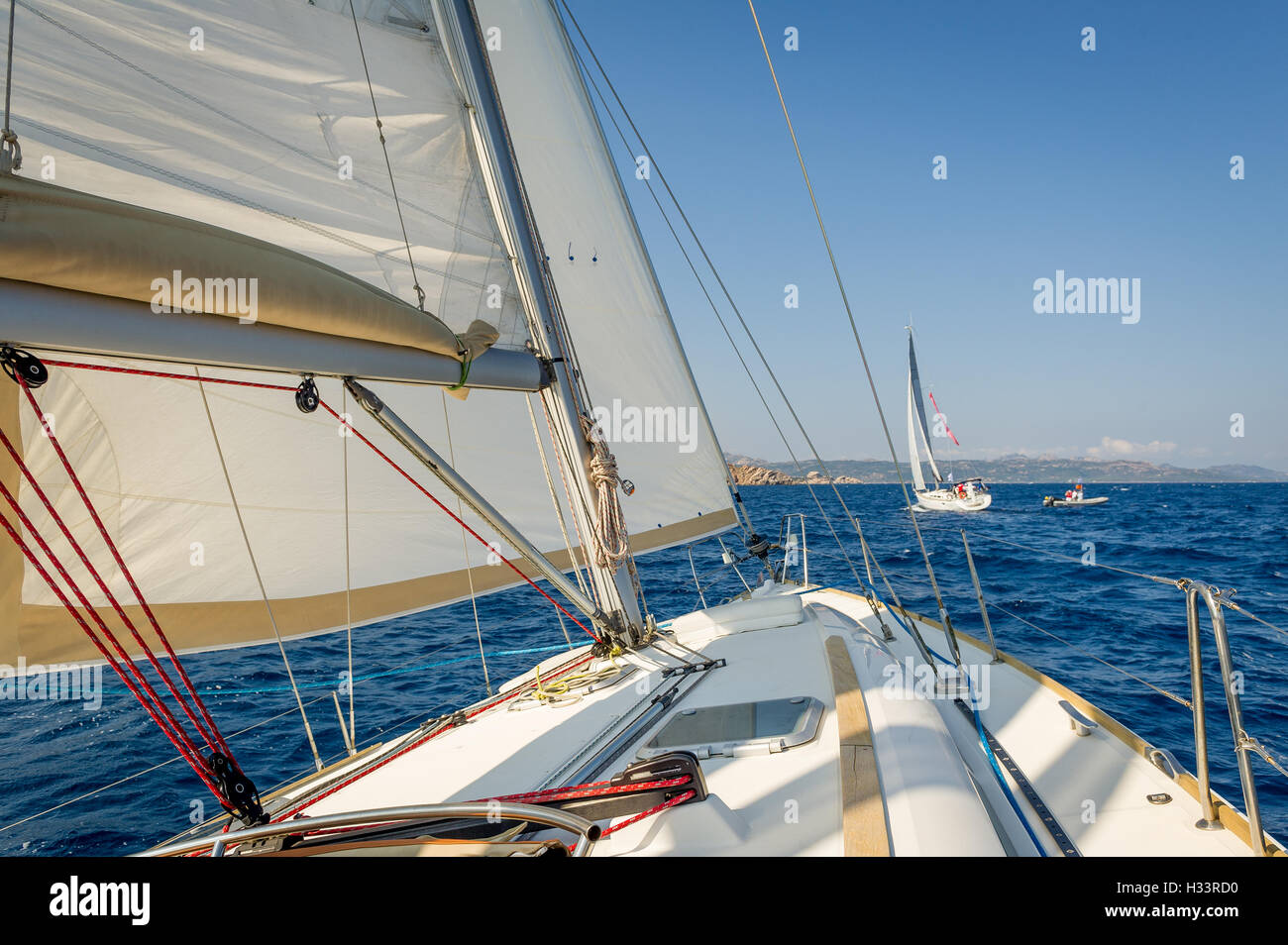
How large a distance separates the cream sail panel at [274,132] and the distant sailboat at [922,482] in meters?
33.7

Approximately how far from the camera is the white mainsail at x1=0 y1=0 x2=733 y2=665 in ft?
8.79

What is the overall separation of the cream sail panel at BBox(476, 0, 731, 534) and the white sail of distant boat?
3cm

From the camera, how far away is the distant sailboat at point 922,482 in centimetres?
3469

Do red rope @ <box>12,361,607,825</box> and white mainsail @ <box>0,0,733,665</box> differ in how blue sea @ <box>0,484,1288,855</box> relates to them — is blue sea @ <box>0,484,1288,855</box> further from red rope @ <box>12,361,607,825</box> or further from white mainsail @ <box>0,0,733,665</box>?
white mainsail @ <box>0,0,733,665</box>

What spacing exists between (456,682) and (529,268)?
502 cm

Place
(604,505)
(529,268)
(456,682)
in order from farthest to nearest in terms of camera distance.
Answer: (456,682) < (529,268) < (604,505)

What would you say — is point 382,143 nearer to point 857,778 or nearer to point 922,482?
point 857,778

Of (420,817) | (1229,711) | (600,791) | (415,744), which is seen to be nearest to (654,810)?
(600,791)

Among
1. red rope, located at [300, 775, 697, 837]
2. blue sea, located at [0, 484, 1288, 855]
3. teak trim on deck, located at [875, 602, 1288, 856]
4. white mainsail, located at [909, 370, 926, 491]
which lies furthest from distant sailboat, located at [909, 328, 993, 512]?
red rope, located at [300, 775, 697, 837]

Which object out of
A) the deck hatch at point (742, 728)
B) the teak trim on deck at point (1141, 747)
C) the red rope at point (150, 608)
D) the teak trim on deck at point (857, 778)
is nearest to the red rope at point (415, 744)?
the red rope at point (150, 608)

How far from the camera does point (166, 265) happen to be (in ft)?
5.41

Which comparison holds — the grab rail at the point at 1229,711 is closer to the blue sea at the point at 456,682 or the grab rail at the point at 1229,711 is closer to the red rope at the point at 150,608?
the blue sea at the point at 456,682
